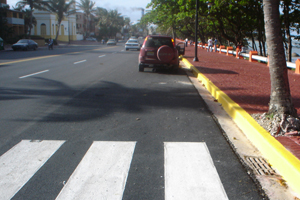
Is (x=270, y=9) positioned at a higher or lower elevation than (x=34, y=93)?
higher

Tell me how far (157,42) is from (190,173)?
11.7 m

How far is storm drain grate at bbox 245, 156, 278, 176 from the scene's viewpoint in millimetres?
4203

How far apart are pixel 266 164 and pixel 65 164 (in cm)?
275

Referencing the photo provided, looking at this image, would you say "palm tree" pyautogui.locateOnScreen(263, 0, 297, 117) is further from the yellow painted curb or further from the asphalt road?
the asphalt road

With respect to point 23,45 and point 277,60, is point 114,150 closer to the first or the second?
point 277,60

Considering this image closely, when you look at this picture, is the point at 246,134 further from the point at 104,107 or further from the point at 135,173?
the point at 104,107

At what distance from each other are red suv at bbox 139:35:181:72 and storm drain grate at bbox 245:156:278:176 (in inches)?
399

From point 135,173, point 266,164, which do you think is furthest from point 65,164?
point 266,164

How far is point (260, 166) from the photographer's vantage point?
4418 mm

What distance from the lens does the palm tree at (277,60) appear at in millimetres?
5711

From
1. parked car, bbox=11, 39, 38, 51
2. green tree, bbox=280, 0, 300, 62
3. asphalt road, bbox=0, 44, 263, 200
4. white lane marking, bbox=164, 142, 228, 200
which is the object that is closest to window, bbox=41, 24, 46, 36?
parked car, bbox=11, 39, 38, 51

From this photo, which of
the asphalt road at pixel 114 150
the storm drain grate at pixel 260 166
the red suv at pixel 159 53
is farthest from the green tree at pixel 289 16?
the storm drain grate at pixel 260 166

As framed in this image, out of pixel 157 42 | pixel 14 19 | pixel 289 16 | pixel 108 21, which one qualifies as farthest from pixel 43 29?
pixel 157 42

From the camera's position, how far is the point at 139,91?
10.1m
